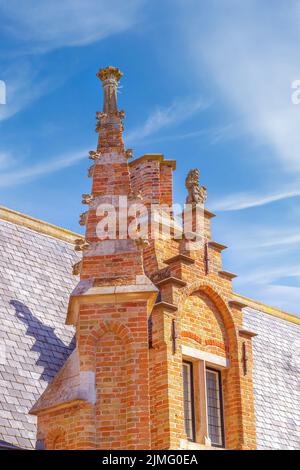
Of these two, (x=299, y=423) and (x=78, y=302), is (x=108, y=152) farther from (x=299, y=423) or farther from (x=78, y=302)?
(x=299, y=423)

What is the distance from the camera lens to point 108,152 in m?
16.4

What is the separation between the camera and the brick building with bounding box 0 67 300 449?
14398 millimetres

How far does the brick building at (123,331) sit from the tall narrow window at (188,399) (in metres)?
0.02

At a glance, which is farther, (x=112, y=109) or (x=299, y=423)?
(x=299, y=423)

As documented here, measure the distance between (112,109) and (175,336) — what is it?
14.0 feet

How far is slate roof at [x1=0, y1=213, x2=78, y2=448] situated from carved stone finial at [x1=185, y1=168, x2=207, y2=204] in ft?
9.71

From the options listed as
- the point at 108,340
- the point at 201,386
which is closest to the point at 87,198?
the point at 108,340

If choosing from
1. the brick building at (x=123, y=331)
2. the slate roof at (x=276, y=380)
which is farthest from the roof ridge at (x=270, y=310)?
the brick building at (x=123, y=331)

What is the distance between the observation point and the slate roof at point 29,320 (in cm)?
1484

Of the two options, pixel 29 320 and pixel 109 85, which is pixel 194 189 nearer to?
pixel 109 85

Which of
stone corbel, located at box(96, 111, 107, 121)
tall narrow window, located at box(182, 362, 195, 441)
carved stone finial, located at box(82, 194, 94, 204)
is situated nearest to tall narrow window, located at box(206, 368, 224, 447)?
tall narrow window, located at box(182, 362, 195, 441)

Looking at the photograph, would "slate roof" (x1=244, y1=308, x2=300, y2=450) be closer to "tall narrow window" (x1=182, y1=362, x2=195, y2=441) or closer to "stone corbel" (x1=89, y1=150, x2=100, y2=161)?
"tall narrow window" (x1=182, y1=362, x2=195, y2=441)
